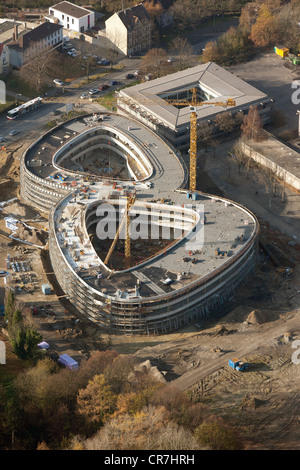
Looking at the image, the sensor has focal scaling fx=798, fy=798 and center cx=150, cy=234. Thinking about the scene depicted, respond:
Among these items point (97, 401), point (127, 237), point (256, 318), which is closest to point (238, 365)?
point (256, 318)

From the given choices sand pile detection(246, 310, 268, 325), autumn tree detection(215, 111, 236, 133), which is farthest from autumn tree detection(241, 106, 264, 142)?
sand pile detection(246, 310, 268, 325)

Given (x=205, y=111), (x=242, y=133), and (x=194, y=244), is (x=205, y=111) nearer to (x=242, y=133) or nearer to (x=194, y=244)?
(x=242, y=133)

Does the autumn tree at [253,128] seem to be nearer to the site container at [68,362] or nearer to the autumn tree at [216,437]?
the site container at [68,362]

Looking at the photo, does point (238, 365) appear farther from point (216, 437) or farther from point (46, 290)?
point (46, 290)

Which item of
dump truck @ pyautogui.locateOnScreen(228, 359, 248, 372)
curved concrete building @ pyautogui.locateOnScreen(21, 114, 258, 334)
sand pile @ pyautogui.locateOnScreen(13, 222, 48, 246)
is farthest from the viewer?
sand pile @ pyautogui.locateOnScreen(13, 222, 48, 246)

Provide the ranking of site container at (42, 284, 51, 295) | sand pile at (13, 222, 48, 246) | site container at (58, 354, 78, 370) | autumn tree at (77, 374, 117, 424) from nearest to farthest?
autumn tree at (77, 374, 117, 424)
site container at (58, 354, 78, 370)
site container at (42, 284, 51, 295)
sand pile at (13, 222, 48, 246)

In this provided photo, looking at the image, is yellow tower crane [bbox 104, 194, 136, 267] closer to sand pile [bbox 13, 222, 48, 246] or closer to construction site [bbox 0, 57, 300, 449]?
construction site [bbox 0, 57, 300, 449]

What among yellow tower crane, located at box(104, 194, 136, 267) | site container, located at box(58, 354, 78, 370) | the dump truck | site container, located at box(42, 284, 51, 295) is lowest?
site container, located at box(42, 284, 51, 295)
